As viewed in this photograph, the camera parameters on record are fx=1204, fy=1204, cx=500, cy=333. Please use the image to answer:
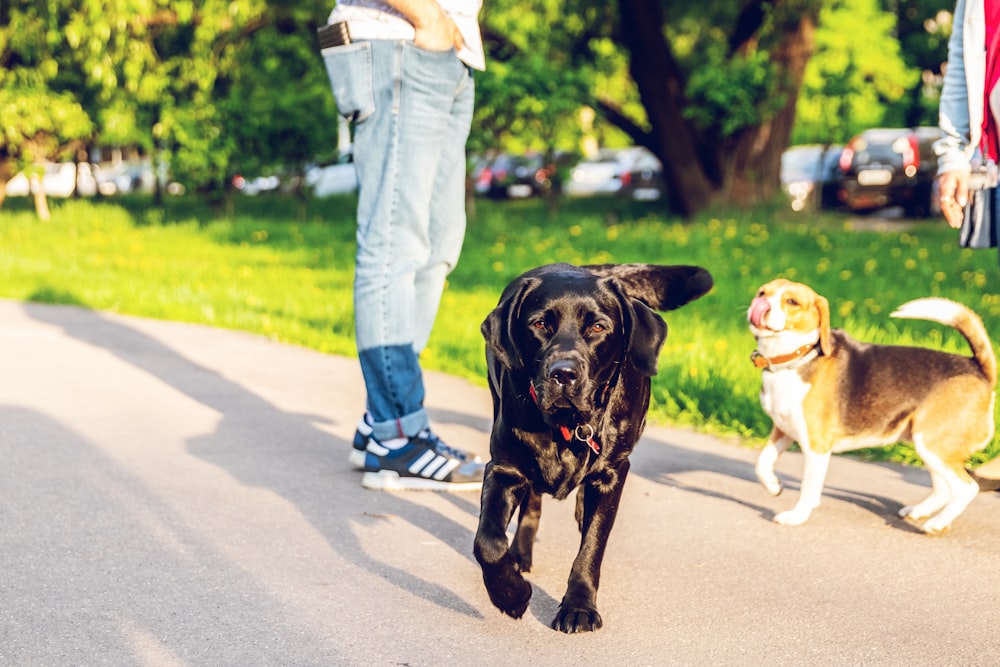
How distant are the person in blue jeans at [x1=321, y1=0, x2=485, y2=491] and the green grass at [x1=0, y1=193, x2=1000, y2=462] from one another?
1.75m

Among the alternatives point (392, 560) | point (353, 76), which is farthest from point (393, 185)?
point (392, 560)

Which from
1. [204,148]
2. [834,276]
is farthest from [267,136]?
[834,276]

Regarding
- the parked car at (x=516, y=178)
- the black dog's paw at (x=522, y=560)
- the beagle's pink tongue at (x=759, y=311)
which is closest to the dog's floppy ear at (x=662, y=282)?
the beagle's pink tongue at (x=759, y=311)

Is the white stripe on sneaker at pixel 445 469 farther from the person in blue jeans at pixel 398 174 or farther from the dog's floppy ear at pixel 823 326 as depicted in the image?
the dog's floppy ear at pixel 823 326

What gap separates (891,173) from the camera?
24.6m

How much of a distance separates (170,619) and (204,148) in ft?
51.6

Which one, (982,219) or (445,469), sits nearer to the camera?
(982,219)

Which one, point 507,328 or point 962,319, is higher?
point 507,328

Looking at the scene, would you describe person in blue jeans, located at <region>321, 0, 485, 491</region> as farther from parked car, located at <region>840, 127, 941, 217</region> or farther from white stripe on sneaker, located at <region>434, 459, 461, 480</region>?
parked car, located at <region>840, 127, 941, 217</region>

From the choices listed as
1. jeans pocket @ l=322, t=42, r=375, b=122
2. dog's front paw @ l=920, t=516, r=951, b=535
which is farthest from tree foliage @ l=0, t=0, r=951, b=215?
dog's front paw @ l=920, t=516, r=951, b=535

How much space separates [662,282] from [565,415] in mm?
984

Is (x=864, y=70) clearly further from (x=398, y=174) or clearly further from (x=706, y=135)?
(x=398, y=174)

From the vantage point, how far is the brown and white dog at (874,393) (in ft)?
13.4

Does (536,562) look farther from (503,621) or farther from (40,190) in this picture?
(40,190)
